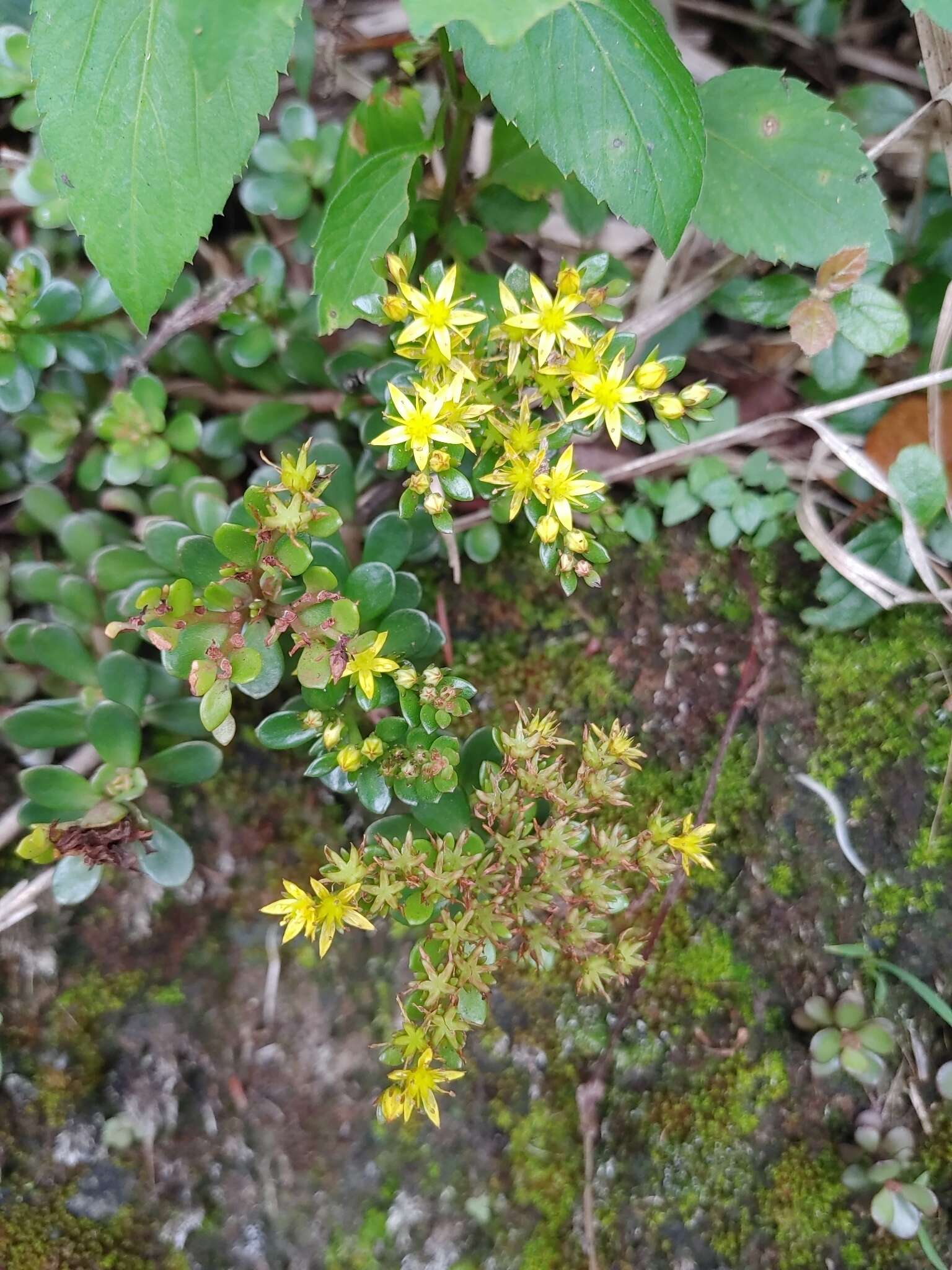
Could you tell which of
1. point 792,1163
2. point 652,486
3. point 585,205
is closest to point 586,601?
point 652,486

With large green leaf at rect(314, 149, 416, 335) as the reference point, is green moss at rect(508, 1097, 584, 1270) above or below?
below

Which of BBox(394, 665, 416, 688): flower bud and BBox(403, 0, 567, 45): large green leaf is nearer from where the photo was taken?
BBox(403, 0, 567, 45): large green leaf

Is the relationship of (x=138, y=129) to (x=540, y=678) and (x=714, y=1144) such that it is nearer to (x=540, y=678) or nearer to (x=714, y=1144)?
(x=540, y=678)

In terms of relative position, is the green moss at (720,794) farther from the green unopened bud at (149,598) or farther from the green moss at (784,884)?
the green unopened bud at (149,598)

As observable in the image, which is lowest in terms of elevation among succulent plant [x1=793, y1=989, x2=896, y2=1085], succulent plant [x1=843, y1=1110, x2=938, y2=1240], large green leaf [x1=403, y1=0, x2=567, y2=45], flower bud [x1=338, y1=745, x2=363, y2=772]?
succulent plant [x1=843, y1=1110, x2=938, y2=1240]

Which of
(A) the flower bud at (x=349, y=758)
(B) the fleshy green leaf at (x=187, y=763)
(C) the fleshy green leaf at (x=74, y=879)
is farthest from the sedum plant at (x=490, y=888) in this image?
(C) the fleshy green leaf at (x=74, y=879)

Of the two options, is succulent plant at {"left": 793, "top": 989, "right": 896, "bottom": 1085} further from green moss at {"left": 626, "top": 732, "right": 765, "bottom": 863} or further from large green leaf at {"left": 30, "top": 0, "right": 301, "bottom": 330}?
large green leaf at {"left": 30, "top": 0, "right": 301, "bottom": 330}

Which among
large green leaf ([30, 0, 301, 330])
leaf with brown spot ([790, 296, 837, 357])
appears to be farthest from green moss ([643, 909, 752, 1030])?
large green leaf ([30, 0, 301, 330])
